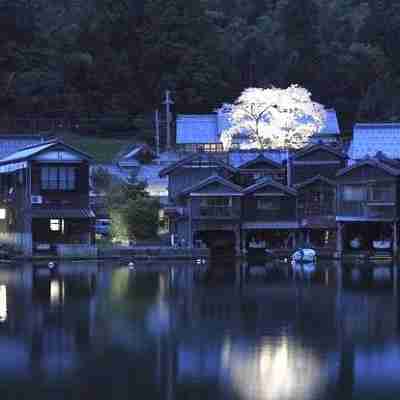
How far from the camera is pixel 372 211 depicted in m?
47.3

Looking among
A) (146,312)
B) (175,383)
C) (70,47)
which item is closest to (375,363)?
(175,383)

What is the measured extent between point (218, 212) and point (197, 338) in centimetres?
2457

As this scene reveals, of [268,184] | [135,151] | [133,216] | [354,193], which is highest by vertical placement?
[135,151]

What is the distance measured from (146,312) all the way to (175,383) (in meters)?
8.62

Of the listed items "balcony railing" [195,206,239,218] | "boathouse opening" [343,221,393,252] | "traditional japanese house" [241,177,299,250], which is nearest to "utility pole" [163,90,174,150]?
"traditional japanese house" [241,177,299,250]

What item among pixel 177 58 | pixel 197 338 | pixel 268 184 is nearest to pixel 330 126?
pixel 177 58

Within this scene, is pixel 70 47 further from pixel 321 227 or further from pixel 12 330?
pixel 12 330

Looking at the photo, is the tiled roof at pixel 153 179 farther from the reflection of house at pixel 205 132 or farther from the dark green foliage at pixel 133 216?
the dark green foliage at pixel 133 216

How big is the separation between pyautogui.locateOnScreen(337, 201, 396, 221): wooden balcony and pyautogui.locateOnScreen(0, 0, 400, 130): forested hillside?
19247 millimetres

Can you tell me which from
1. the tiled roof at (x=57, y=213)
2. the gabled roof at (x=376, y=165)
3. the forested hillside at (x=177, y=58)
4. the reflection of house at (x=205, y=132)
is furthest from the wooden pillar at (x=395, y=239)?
the forested hillside at (x=177, y=58)

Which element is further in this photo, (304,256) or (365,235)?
(365,235)

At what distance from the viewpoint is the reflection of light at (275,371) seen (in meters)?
18.7

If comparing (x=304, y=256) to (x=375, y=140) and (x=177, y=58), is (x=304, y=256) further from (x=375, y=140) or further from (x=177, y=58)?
(x=177, y=58)

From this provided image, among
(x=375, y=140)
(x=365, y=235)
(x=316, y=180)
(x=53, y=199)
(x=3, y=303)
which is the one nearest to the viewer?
(x=3, y=303)
